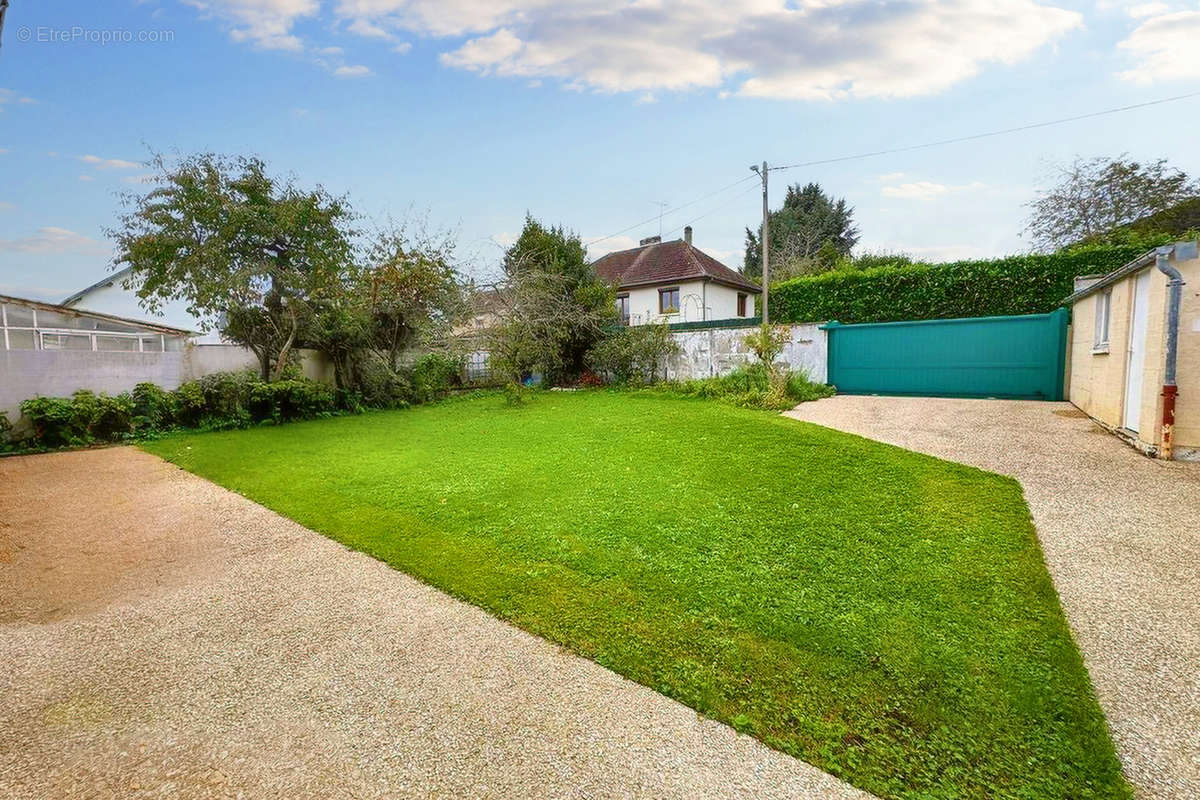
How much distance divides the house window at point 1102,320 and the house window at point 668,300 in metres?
14.5

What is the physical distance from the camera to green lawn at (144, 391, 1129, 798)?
6.39 ft

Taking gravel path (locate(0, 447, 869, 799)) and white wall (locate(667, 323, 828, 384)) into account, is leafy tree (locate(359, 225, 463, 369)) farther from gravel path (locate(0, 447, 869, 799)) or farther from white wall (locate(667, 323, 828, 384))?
gravel path (locate(0, 447, 869, 799))

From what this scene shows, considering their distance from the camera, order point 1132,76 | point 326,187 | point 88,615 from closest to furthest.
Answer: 1. point 88,615
2. point 1132,76
3. point 326,187

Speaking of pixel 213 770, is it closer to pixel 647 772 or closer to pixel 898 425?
pixel 647 772

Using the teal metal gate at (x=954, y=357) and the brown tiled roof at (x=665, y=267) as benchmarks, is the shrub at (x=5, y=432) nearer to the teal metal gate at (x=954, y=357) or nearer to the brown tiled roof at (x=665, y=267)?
the teal metal gate at (x=954, y=357)

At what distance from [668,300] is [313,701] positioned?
2121 cm

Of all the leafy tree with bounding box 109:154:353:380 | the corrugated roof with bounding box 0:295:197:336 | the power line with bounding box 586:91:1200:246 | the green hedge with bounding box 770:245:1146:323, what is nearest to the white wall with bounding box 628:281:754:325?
the power line with bounding box 586:91:1200:246

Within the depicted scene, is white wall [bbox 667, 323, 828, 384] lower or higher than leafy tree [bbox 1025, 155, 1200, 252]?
lower

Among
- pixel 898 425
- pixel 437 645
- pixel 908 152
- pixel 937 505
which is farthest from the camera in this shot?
pixel 908 152

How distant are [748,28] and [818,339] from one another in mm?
6766

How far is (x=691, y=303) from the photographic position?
21328mm

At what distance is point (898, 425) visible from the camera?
7926mm

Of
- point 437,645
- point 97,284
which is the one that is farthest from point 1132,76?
point 97,284

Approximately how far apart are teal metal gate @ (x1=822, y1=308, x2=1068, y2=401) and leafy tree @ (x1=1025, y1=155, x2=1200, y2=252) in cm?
1086
